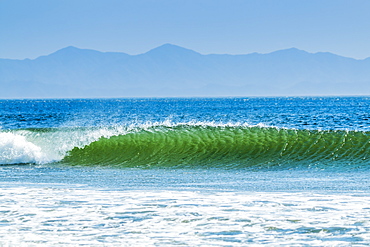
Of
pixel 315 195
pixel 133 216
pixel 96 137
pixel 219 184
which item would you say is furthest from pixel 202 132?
pixel 133 216

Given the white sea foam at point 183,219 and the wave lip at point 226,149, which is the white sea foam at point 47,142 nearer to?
the wave lip at point 226,149

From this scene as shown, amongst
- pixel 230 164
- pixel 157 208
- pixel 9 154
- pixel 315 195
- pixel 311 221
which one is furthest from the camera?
pixel 9 154

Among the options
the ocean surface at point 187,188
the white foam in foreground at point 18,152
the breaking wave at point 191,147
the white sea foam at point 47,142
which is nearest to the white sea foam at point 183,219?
the ocean surface at point 187,188

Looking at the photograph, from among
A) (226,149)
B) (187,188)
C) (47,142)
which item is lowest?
(187,188)

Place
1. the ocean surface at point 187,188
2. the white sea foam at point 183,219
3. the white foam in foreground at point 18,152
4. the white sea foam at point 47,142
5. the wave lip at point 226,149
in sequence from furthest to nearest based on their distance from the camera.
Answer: the white sea foam at point 47,142 → the white foam in foreground at point 18,152 → the wave lip at point 226,149 → the ocean surface at point 187,188 → the white sea foam at point 183,219

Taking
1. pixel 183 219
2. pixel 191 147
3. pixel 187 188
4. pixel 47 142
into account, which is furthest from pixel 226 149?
pixel 183 219

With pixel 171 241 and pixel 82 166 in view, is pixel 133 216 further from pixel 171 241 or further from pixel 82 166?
pixel 82 166

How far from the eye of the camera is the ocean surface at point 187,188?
7586mm

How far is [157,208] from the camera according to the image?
9.30 meters

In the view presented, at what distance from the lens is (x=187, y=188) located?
11.8 m

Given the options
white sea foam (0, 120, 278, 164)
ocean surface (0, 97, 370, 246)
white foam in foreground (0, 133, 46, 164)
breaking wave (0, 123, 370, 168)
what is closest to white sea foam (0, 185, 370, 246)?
ocean surface (0, 97, 370, 246)

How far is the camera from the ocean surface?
24.9 feet

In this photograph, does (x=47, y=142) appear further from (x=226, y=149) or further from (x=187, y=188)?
(x=187, y=188)

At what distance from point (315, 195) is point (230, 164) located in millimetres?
7578
